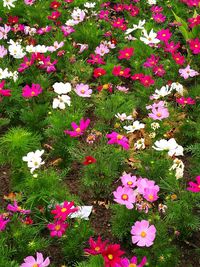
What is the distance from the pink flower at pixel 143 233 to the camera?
8.08 feet

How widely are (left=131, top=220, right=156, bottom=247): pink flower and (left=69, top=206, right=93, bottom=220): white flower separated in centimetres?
39

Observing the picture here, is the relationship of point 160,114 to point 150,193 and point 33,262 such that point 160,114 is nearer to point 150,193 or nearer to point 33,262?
point 150,193

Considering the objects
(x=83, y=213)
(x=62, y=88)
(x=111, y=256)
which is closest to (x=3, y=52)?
(x=62, y=88)

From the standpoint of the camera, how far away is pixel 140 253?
8.42 feet

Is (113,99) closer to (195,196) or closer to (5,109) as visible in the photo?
(5,109)

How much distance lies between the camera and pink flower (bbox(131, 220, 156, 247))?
8.08ft

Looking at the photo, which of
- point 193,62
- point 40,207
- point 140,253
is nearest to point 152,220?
point 140,253

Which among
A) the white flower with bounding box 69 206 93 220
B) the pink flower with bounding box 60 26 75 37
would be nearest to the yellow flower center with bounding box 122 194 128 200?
the white flower with bounding box 69 206 93 220

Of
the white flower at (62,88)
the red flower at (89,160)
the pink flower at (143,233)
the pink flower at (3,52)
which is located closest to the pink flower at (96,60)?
the white flower at (62,88)

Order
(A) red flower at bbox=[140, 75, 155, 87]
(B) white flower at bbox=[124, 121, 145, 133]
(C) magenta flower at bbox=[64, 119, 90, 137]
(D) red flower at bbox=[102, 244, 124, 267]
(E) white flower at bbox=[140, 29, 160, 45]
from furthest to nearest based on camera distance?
(E) white flower at bbox=[140, 29, 160, 45] < (A) red flower at bbox=[140, 75, 155, 87] < (B) white flower at bbox=[124, 121, 145, 133] < (C) magenta flower at bbox=[64, 119, 90, 137] < (D) red flower at bbox=[102, 244, 124, 267]

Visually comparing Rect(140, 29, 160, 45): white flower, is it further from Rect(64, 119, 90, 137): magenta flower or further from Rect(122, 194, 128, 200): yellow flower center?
Rect(122, 194, 128, 200): yellow flower center

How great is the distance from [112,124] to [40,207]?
106 cm

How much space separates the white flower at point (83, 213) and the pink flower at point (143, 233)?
0.39 metres

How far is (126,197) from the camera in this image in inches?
105
